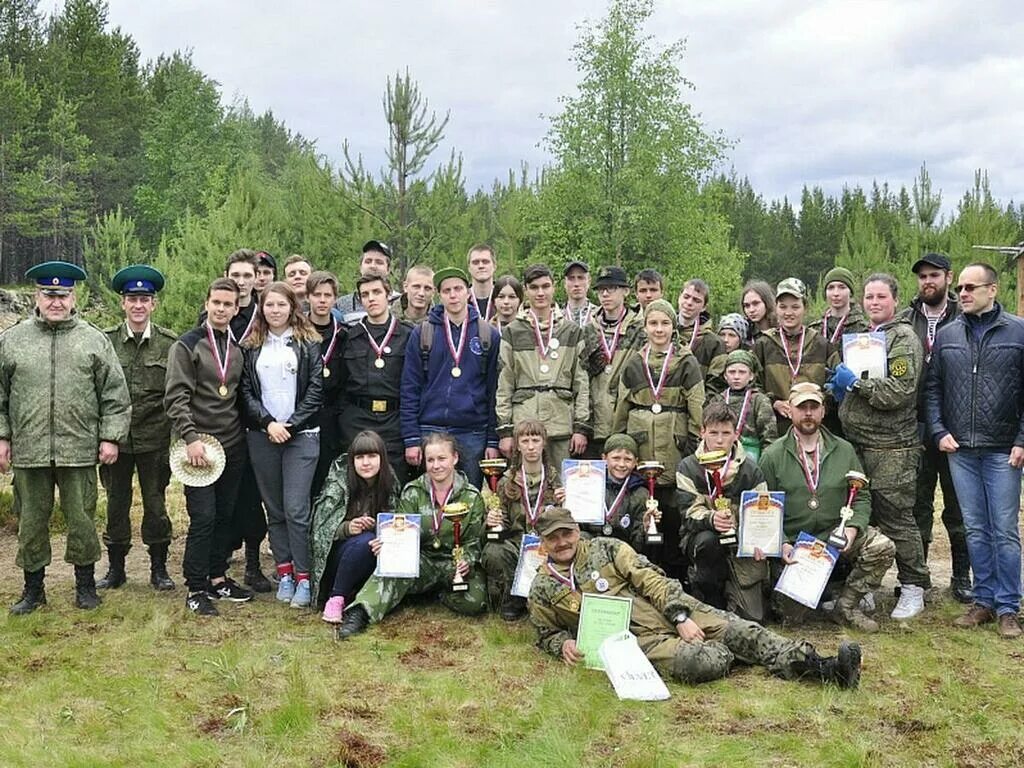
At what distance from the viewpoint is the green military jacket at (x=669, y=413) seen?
6383mm

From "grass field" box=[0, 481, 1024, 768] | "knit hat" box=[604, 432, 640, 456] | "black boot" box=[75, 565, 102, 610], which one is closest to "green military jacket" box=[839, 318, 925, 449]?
"grass field" box=[0, 481, 1024, 768]

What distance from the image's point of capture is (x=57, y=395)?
6.07 metres

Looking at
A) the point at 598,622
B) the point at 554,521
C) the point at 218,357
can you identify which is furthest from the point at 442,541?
the point at 218,357

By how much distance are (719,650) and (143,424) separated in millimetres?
4348

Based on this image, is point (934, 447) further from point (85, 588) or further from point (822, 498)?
point (85, 588)

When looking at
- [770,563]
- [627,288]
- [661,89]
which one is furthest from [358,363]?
[661,89]

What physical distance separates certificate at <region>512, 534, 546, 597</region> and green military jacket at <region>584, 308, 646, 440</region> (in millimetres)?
1202

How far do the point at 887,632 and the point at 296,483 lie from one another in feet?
13.2

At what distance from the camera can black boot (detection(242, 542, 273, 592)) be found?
693cm

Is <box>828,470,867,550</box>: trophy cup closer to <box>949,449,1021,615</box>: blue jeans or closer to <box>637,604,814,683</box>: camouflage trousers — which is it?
<box>949,449,1021,615</box>: blue jeans

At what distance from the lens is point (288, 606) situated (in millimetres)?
6453

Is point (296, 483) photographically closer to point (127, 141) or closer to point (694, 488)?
point (694, 488)

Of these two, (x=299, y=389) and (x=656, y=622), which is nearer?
(x=656, y=622)

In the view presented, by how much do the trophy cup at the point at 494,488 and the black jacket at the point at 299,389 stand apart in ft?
4.14
